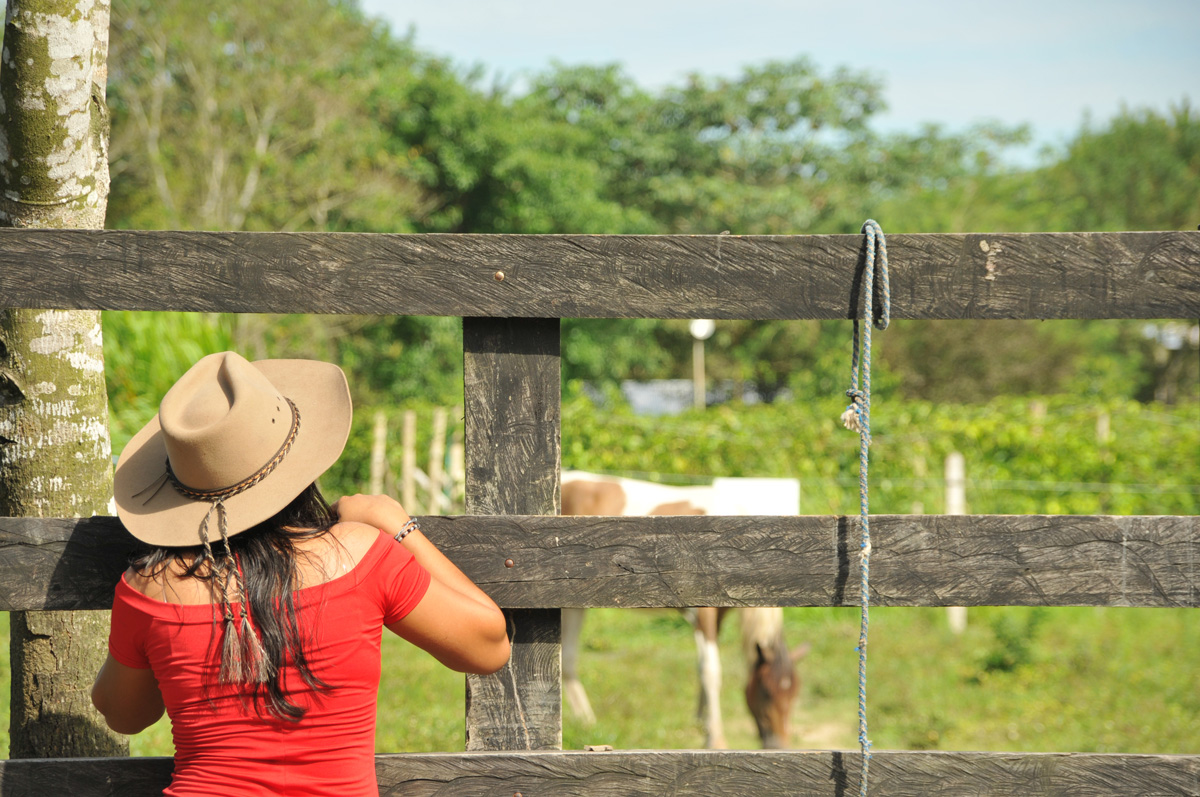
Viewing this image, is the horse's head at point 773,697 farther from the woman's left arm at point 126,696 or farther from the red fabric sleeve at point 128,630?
the red fabric sleeve at point 128,630

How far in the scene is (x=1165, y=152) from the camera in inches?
1216

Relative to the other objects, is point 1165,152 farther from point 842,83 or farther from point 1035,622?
Result: point 1035,622

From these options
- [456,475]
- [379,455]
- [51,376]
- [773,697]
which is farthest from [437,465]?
[51,376]

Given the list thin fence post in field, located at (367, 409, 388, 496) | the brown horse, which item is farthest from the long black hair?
thin fence post in field, located at (367, 409, 388, 496)

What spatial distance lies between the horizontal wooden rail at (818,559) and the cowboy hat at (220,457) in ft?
0.84

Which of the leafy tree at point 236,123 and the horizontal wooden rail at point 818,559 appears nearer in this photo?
the horizontal wooden rail at point 818,559

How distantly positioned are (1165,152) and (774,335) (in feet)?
54.0

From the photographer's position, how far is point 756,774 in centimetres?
170

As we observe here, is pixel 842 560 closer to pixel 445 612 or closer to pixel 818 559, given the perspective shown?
pixel 818 559

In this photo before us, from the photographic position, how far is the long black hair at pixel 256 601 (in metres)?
1.39

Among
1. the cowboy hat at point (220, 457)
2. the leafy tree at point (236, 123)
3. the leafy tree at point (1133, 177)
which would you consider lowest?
the cowboy hat at point (220, 457)

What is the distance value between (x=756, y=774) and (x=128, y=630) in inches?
44.6

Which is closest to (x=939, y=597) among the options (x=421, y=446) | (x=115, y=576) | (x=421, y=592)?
(x=421, y=592)

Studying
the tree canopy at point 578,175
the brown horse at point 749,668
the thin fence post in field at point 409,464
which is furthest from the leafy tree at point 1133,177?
the brown horse at point 749,668
